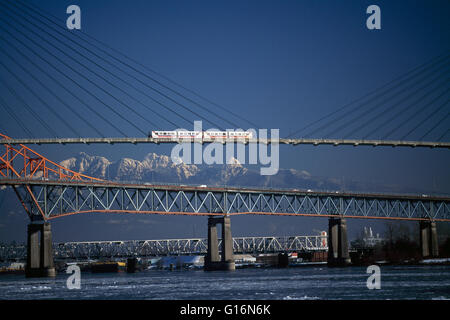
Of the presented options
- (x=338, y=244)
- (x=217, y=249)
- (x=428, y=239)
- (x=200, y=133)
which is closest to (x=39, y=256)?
(x=200, y=133)

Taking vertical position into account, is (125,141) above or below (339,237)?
above

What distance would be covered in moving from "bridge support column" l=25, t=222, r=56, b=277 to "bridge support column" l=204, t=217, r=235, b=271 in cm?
4128

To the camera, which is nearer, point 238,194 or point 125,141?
point 125,141

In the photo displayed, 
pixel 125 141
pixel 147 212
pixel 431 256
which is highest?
pixel 125 141

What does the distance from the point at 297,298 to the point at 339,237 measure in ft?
395

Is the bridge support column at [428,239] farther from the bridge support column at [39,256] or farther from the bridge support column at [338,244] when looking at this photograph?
the bridge support column at [39,256]

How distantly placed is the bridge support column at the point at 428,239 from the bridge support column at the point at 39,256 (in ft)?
311

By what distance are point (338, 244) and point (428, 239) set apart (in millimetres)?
28981

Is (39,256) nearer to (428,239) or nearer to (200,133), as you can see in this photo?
(200,133)

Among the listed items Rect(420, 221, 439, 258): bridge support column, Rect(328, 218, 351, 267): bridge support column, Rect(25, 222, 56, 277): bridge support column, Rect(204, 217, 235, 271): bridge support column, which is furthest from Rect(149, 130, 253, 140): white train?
Rect(420, 221, 439, 258): bridge support column

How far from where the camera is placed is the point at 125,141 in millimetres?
125688
